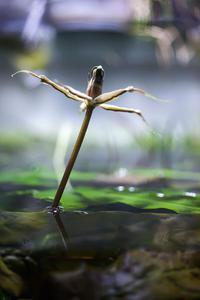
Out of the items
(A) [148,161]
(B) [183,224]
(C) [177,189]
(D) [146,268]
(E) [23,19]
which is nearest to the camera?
(D) [146,268]

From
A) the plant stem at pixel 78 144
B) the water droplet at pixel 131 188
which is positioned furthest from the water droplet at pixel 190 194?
the plant stem at pixel 78 144

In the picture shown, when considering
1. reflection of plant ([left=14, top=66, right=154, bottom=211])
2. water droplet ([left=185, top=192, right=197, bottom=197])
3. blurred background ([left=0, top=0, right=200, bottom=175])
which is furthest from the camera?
blurred background ([left=0, top=0, right=200, bottom=175])

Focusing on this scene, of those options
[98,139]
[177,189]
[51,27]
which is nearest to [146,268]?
[177,189]

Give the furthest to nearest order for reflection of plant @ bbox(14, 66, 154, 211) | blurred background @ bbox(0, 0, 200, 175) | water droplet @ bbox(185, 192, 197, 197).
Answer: blurred background @ bbox(0, 0, 200, 175) → water droplet @ bbox(185, 192, 197, 197) → reflection of plant @ bbox(14, 66, 154, 211)

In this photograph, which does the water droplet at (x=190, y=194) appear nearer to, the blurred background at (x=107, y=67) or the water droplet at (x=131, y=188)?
the water droplet at (x=131, y=188)

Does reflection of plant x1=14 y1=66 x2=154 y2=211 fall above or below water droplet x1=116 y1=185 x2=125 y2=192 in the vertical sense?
above

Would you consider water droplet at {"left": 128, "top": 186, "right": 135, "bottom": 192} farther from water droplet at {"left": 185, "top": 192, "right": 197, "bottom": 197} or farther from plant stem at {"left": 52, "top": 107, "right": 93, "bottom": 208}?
plant stem at {"left": 52, "top": 107, "right": 93, "bottom": 208}

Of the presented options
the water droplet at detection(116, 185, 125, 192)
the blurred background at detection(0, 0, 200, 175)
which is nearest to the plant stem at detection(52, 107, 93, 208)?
the water droplet at detection(116, 185, 125, 192)

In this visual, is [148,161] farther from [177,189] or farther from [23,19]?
[23,19]

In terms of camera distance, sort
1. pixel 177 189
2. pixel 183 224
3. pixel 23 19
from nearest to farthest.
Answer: pixel 183 224, pixel 177 189, pixel 23 19
